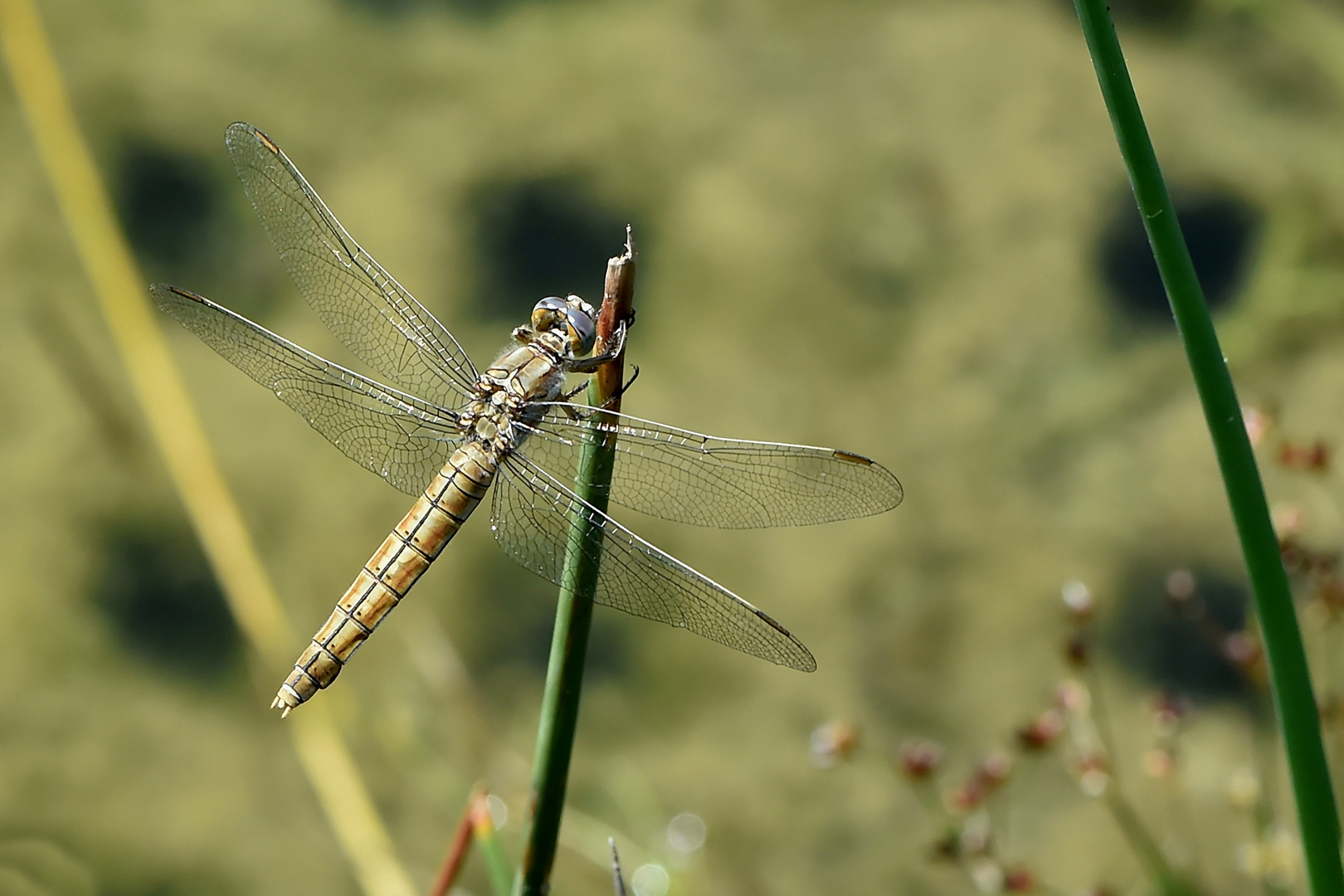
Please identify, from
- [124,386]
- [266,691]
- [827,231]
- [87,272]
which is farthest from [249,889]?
[827,231]

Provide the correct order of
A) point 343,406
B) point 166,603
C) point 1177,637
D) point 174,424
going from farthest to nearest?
1. point 174,424
2. point 166,603
3. point 1177,637
4. point 343,406

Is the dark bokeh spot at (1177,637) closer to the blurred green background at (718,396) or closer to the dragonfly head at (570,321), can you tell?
the blurred green background at (718,396)

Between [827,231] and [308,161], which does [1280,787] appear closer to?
[827,231]

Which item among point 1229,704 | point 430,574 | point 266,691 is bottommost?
point 266,691

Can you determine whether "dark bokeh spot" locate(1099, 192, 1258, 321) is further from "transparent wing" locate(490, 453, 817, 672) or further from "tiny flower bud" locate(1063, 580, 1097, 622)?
"transparent wing" locate(490, 453, 817, 672)

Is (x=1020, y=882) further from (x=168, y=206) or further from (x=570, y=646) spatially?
(x=168, y=206)

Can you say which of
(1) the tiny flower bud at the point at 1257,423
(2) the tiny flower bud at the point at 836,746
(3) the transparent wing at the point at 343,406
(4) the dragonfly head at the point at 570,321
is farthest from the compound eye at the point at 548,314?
(1) the tiny flower bud at the point at 1257,423

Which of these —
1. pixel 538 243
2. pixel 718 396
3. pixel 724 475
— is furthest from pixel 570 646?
pixel 538 243

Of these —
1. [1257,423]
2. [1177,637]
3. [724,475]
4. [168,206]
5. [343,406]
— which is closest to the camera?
[1257,423]
